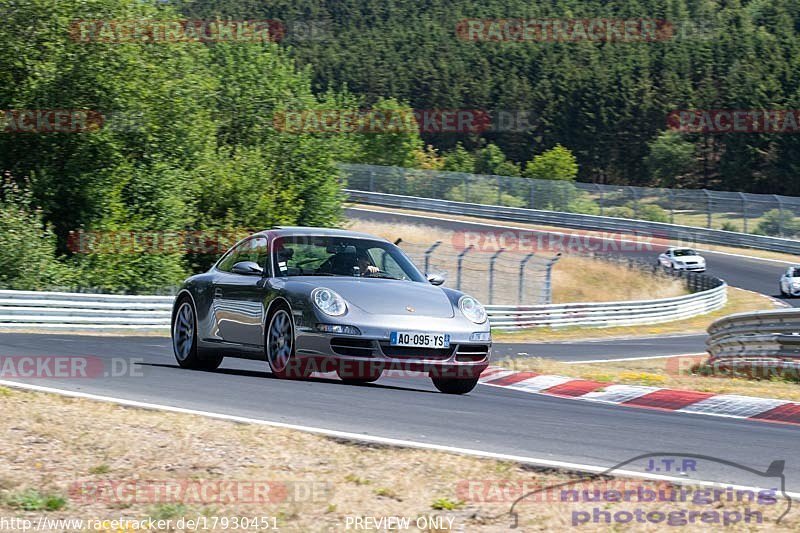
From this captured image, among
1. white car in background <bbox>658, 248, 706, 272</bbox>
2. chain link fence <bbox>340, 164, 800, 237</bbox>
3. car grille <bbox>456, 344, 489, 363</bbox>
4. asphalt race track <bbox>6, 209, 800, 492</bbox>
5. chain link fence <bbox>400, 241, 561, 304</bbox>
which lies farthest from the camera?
chain link fence <bbox>340, 164, 800, 237</bbox>

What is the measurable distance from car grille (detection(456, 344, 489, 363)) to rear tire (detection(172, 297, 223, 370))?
286 cm

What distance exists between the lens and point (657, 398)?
420 inches

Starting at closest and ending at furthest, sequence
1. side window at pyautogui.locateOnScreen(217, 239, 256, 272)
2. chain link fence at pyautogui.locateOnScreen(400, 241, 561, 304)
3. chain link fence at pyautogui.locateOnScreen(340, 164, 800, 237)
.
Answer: side window at pyautogui.locateOnScreen(217, 239, 256, 272) < chain link fence at pyautogui.locateOnScreen(400, 241, 561, 304) < chain link fence at pyautogui.locateOnScreen(340, 164, 800, 237)

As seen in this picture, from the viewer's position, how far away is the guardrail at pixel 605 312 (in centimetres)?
2873

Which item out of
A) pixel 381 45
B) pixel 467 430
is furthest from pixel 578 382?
pixel 381 45

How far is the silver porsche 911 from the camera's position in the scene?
361 inches

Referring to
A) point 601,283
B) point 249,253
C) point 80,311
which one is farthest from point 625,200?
point 249,253

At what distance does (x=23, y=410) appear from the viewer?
764 centimetres

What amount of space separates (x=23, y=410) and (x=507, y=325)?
21.8 m

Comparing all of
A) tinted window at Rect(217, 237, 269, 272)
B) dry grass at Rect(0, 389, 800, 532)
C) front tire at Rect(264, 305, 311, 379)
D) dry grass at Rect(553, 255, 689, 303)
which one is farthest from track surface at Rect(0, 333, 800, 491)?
dry grass at Rect(553, 255, 689, 303)

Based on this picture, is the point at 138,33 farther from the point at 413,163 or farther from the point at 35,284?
the point at 413,163

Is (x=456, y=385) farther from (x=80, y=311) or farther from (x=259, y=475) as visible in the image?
(x=80, y=311)

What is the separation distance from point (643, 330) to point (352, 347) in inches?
970

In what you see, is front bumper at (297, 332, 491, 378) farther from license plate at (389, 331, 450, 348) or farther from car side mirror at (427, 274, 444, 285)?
car side mirror at (427, 274, 444, 285)
